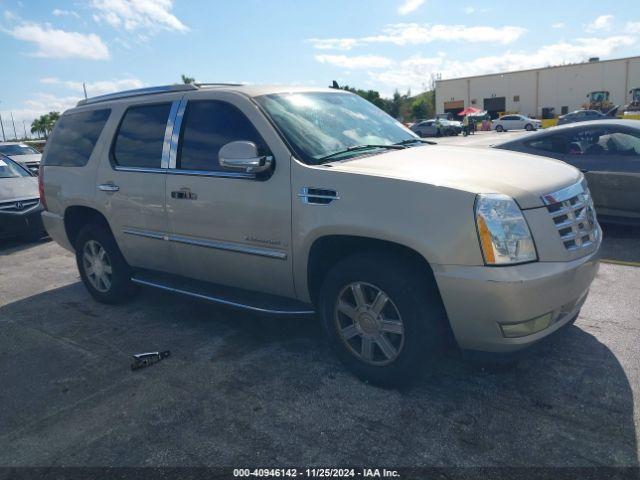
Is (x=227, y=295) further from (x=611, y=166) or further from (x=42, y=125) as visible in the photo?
(x=42, y=125)

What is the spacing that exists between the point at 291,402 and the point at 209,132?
211 centimetres

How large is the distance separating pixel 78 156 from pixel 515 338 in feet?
14.4

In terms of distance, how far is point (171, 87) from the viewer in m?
4.54

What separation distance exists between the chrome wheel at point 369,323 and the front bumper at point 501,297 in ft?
1.25

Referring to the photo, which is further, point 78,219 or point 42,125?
point 42,125

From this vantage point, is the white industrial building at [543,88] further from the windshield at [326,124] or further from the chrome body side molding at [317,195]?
the chrome body side molding at [317,195]

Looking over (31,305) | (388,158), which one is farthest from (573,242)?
(31,305)

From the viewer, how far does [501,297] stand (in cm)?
280

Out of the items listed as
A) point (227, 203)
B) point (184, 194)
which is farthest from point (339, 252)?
point (184, 194)

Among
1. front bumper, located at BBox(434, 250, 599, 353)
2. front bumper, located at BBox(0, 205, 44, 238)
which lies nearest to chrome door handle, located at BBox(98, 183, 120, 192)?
front bumper, located at BBox(434, 250, 599, 353)

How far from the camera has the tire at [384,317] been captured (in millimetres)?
3107

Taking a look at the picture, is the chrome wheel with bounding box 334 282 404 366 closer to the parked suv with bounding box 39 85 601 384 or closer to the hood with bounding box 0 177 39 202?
the parked suv with bounding box 39 85 601 384

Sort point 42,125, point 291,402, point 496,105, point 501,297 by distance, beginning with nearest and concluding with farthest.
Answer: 1. point 501,297
2. point 291,402
3. point 496,105
4. point 42,125

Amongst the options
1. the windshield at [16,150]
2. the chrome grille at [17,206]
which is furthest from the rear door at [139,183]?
the windshield at [16,150]
